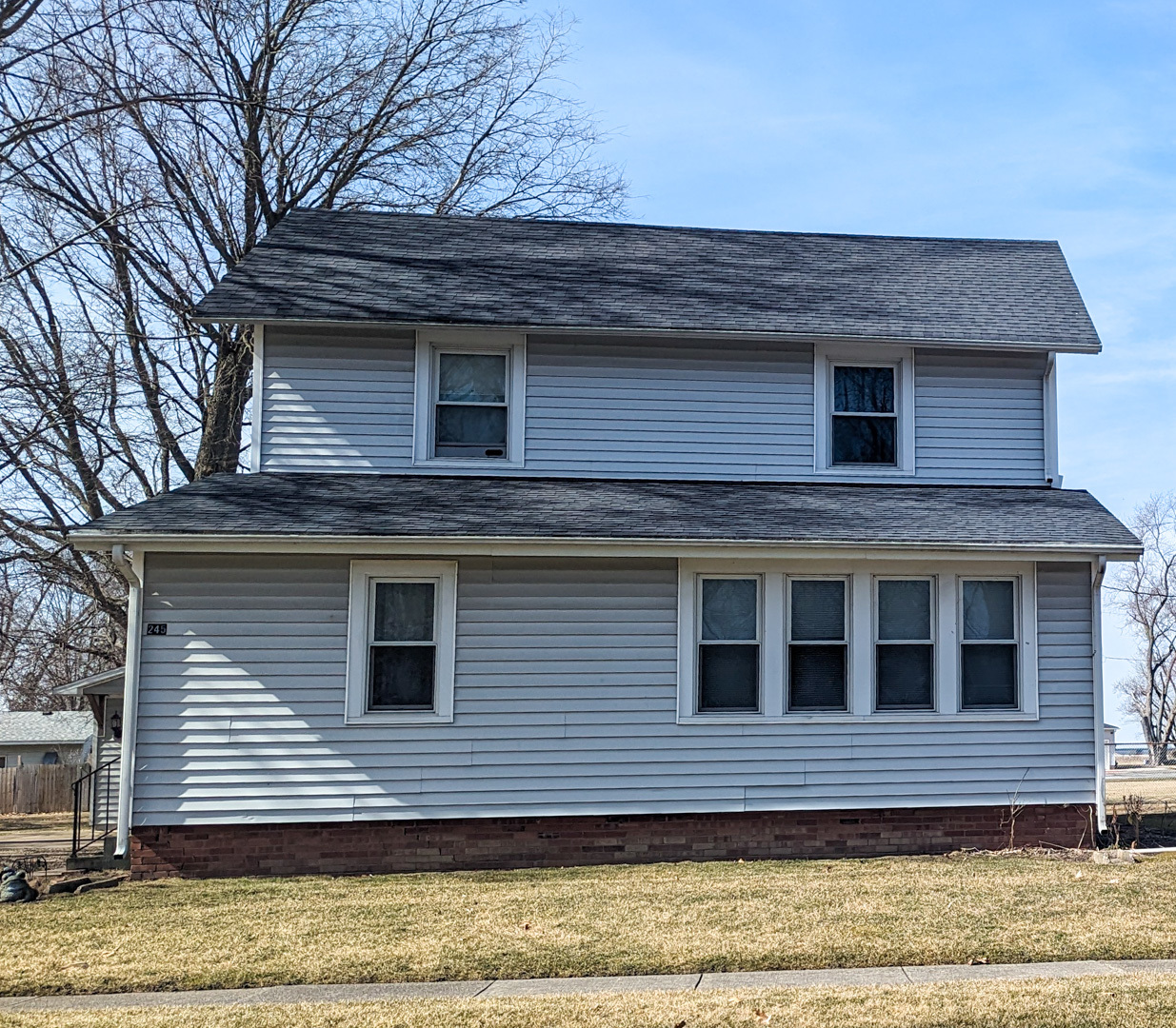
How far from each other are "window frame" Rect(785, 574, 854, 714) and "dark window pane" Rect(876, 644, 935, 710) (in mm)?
352

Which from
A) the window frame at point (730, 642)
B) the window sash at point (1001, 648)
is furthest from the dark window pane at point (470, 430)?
the window sash at point (1001, 648)

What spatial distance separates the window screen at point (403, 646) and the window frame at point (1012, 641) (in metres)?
5.71

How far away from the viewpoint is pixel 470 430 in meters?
14.7

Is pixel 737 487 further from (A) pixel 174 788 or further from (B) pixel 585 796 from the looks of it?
(A) pixel 174 788

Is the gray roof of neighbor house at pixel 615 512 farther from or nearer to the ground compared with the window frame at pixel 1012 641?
farther from the ground

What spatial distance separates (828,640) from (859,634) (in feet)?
1.11

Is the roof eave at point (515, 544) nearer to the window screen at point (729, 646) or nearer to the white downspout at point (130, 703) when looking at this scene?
the white downspout at point (130, 703)

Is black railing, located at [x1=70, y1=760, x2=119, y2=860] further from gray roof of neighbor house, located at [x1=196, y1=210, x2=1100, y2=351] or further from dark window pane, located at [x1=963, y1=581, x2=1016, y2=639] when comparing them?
dark window pane, located at [x1=963, y1=581, x2=1016, y2=639]

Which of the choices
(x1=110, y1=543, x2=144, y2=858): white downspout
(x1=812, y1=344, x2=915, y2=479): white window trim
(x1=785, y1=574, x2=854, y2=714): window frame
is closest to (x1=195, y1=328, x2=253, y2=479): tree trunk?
(x1=110, y1=543, x2=144, y2=858): white downspout

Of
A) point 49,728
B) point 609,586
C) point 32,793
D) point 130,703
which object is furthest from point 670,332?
point 49,728

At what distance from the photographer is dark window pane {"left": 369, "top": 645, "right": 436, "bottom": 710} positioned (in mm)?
13039

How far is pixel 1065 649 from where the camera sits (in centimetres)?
1388

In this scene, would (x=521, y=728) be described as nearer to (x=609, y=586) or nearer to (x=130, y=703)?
(x=609, y=586)

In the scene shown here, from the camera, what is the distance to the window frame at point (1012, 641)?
13.8m
